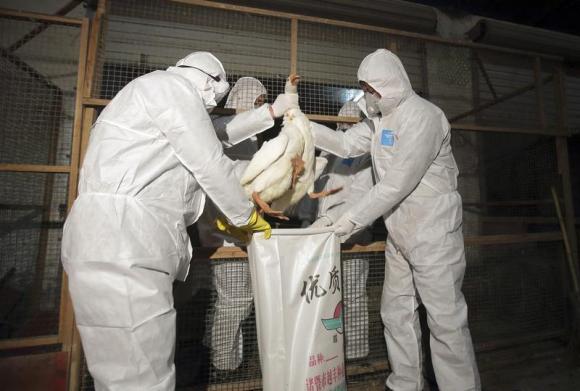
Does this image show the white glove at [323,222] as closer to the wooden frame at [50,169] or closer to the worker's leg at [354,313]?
the worker's leg at [354,313]

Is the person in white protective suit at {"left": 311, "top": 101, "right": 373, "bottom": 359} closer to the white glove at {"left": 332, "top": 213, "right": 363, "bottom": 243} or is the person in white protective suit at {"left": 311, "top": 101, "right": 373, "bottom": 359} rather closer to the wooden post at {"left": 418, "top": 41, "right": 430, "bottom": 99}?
the white glove at {"left": 332, "top": 213, "right": 363, "bottom": 243}

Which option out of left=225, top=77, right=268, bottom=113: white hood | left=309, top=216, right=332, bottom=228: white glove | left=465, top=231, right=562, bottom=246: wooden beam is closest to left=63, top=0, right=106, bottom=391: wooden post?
left=225, top=77, right=268, bottom=113: white hood

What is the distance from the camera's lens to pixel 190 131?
1233 millimetres

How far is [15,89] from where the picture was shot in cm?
234

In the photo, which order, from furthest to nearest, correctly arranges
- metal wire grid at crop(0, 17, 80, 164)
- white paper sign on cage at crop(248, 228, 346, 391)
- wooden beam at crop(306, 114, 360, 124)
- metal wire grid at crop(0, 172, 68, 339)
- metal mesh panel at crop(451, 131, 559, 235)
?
metal mesh panel at crop(451, 131, 559, 235)
metal wire grid at crop(0, 172, 68, 339)
metal wire grid at crop(0, 17, 80, 164)
wooden beam at crop(306, 114, 360, 124)
white paper sign on cage at crop(248, 228, 346, 391)

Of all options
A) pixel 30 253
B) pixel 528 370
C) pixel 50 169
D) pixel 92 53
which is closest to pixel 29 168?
pixel 50 169

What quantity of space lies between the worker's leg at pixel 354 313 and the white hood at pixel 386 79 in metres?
1.12

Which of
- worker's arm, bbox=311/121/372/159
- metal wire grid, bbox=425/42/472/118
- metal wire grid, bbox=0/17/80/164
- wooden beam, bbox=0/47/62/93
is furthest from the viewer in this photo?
metal wire grid, bbox=425/42/472/118

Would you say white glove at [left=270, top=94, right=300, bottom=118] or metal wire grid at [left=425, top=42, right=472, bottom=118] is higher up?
metal wire grid at [left=425, top=42, right=472, bottom=118]

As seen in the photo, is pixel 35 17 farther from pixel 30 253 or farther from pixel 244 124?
pixel 30 253

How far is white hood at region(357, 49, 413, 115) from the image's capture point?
5.69ft

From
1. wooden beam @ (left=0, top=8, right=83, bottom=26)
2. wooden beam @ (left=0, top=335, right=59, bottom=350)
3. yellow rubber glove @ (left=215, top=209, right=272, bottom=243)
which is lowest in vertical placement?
wooden beam @ (left=0, top=335, right=59, bottom=350)

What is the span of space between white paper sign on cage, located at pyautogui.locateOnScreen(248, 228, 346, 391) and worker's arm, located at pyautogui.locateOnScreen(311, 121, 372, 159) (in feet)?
2.26

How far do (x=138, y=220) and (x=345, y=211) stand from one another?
4.04 ft
